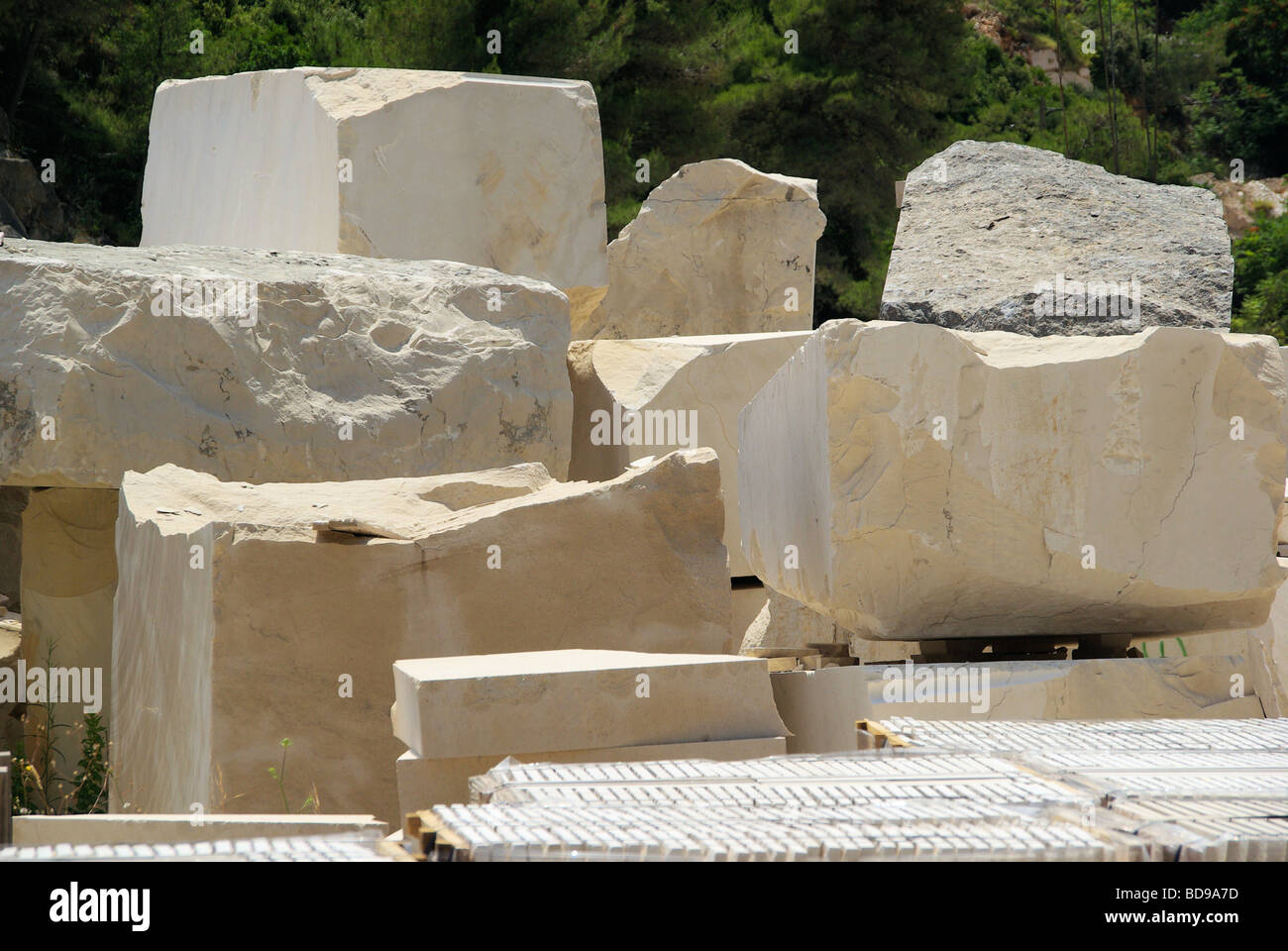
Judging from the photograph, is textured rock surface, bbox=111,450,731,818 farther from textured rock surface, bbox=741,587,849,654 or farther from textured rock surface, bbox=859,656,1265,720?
textured rock surface, bbox=741,587,849,654

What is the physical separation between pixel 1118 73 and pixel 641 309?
16.5 meters

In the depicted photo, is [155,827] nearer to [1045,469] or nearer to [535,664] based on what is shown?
[535,664]

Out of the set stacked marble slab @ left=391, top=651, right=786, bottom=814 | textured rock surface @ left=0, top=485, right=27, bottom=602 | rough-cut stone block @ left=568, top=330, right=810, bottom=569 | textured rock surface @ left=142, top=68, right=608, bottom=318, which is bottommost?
stacked marble slab @ left=391, top=651, right=786, bottom=814

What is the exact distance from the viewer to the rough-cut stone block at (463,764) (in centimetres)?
242

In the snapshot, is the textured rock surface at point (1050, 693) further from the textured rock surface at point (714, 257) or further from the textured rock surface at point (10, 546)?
the textured rock surface at point (714, 257)

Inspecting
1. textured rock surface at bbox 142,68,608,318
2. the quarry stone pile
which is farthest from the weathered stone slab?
textured rock surface at bbox 142,68,608,318

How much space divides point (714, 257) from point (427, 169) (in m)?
3.82

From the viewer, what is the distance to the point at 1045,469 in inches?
117

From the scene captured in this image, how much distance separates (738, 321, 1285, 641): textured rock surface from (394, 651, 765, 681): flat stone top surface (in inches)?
20.9

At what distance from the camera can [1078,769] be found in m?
1.93

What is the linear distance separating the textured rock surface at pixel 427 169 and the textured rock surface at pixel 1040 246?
152 cm

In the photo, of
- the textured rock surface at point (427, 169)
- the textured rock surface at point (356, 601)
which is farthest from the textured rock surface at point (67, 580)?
the textured rock surface at point (356, 601)

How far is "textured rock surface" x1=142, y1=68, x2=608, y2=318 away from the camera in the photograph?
601 cm

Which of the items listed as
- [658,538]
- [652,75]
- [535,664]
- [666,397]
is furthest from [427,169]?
[652,75]
